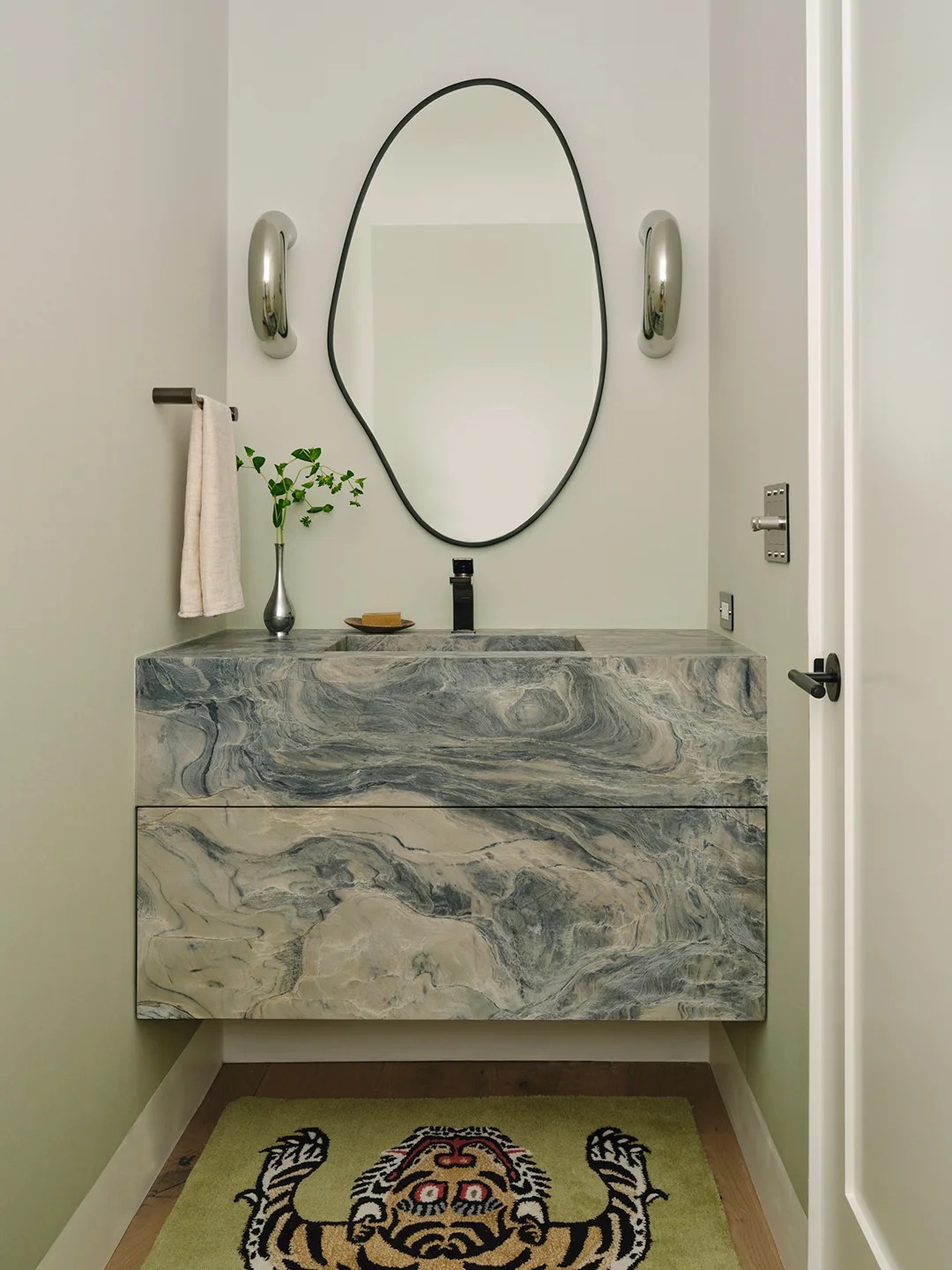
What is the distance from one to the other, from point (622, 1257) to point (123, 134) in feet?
6.62

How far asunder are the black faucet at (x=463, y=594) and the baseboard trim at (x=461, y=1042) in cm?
91

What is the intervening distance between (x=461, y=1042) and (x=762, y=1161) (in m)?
0.75

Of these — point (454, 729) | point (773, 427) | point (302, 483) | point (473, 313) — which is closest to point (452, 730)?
point (454, 729)

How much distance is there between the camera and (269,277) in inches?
84.0

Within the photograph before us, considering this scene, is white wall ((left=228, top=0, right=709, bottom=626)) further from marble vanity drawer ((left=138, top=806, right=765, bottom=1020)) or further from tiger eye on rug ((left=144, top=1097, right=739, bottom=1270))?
tiger eye on rug ((left=144, top=1097, right=739, bottom=1270))

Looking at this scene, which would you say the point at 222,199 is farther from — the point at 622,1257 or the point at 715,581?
the point at 622,1257

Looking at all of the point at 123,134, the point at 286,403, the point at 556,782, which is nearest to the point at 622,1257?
the point at 556,782

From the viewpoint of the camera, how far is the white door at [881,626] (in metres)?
0.96

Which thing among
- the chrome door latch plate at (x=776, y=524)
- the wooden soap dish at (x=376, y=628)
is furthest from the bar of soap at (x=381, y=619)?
the chrome door latch plate at (x=776, y=524)

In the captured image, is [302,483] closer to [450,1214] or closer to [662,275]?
[662,275]

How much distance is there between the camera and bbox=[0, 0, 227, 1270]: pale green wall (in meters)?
1.28

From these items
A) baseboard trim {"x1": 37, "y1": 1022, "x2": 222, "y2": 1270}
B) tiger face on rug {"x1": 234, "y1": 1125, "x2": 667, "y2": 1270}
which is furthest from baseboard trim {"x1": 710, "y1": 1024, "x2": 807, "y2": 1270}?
baseboard trim {"x1": 37, "y1": 1022, "x2": 222, "y2": 1270}

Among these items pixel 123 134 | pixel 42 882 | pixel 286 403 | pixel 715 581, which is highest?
pixel 123 134

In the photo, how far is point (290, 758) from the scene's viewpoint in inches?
67.4
